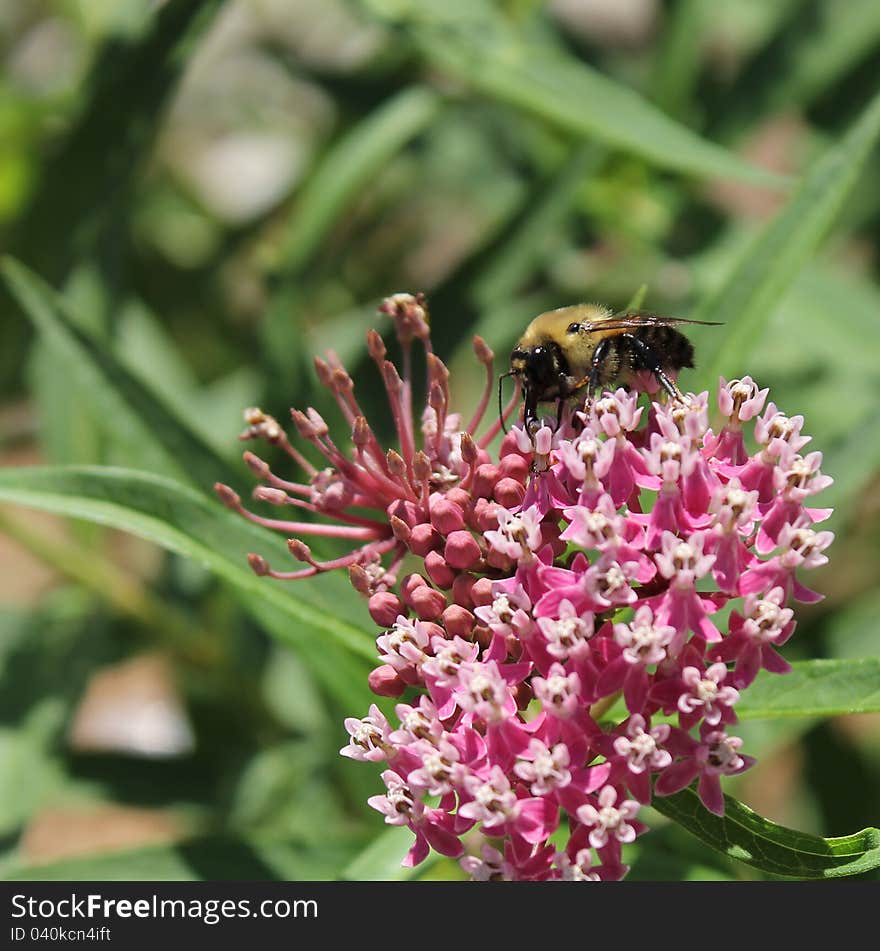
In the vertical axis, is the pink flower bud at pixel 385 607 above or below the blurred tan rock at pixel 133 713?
above

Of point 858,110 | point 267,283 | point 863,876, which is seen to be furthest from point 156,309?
point 863,876

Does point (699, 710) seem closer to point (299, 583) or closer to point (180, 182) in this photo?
point (299, 583)

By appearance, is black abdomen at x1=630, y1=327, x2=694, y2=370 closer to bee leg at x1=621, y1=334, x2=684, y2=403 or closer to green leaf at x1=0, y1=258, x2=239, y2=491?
bee leg at x1=621, y1=334, x2=684, y2=403

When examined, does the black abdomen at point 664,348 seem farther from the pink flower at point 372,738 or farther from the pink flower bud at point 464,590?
the pink flower at point 372,738

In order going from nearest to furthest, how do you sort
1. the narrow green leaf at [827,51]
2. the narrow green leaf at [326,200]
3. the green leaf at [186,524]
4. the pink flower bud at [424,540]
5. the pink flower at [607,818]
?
the pink flower at [607,818] < the pink flower bud at [424,540] < the green leaf at [186,524] < the narrow green leaf at [326,200] < the narrow green leaf at [827,51]

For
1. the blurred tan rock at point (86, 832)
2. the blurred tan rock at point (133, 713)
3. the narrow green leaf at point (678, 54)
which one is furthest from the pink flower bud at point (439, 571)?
the blurred tan rock at point (86, 832)

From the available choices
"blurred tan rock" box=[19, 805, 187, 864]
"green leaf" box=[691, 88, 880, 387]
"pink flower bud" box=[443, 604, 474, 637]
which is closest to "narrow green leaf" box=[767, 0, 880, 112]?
"green leaf" box=[691, 88, 880, 387]

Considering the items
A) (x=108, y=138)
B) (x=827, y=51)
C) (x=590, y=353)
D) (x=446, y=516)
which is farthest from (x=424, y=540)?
(x=827, y=51)
